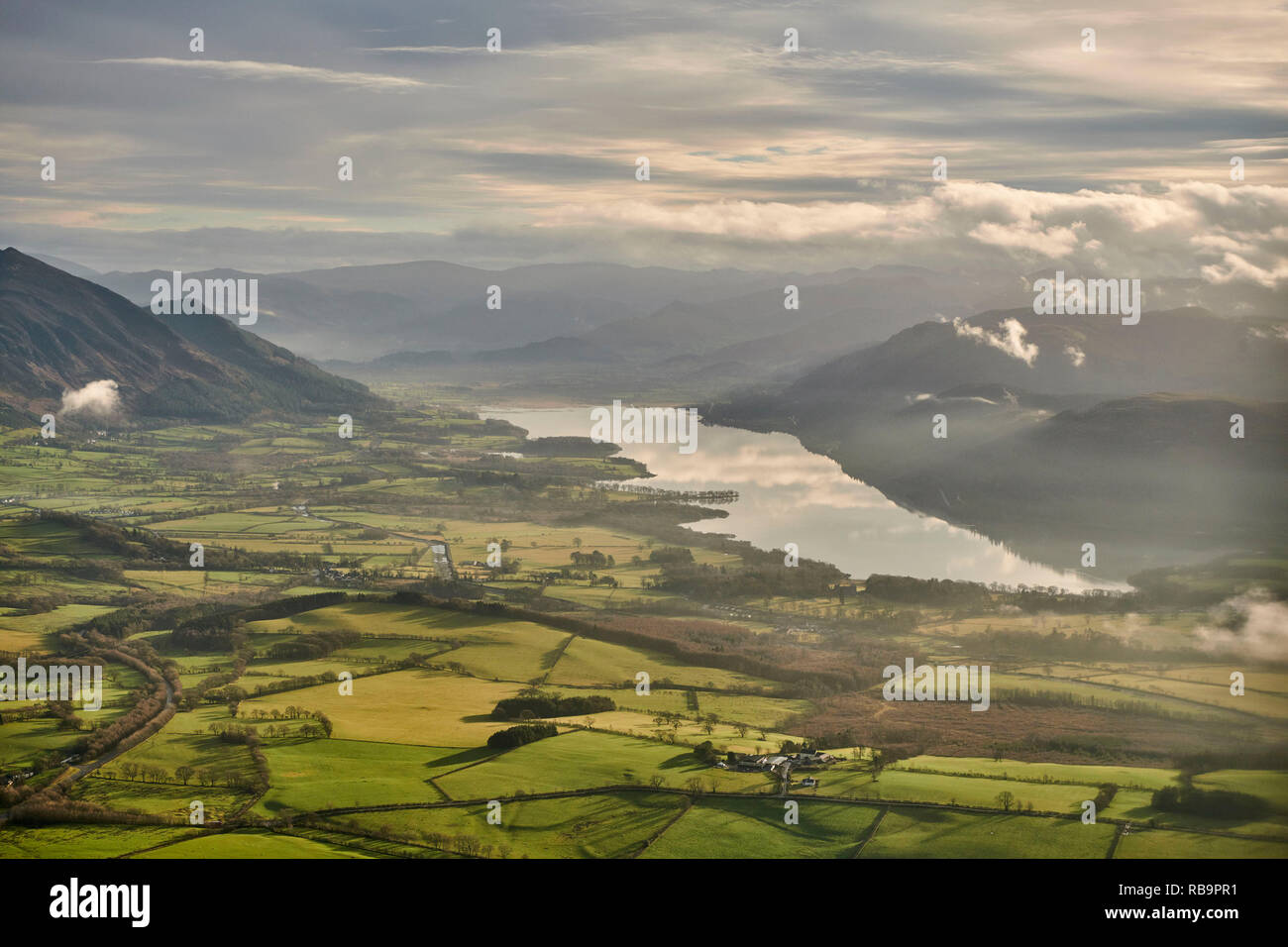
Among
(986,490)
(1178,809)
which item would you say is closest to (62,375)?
(986,490)

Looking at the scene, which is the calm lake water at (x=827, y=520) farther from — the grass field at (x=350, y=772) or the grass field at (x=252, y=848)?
the grass field at (x=252, y=848)

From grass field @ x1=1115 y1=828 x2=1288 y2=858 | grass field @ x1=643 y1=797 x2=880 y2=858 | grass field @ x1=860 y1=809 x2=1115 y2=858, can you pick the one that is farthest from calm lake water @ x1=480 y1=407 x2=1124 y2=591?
grass field @ x1=1115 y1=828 x2=1288 y2=858

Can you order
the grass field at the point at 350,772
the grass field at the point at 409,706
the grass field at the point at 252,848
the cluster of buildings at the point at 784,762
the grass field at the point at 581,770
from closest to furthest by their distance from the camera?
the grass field at the point at 252,848 → the grass field at the point at 350,772 → the grass field at the point at 581,770 → the cluster of buildings at the point at 784,762 → the grass field at the point at 409,706

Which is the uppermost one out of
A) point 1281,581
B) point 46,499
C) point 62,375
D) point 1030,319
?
point 1030,319

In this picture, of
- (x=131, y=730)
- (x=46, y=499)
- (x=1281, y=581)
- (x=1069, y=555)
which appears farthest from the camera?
(x=46, y=499)

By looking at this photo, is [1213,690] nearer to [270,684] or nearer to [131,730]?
[270,684]

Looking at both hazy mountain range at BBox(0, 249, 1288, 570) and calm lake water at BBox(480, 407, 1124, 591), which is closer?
calm lake water at BBox(480, 407, 1124, 591)

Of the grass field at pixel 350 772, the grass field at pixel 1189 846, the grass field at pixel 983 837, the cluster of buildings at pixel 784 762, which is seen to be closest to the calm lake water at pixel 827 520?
the cluster of buildings at pixel 784 762

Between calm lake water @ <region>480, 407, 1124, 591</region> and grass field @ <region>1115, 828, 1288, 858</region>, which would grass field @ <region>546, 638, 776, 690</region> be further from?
calm lake water @ <region>480, 407, 1124, 591</region>

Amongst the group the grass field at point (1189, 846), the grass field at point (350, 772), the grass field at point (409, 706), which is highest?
the grass field at point (409, 706)
